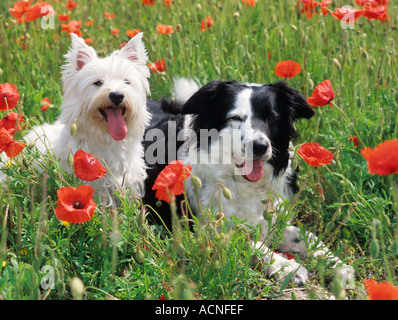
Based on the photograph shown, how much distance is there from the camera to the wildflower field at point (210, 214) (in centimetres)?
229

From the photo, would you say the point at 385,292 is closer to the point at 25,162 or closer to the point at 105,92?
the point at 25,162

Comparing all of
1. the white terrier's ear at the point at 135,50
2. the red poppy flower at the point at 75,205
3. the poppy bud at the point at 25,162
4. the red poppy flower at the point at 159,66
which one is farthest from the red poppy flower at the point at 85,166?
the red poppy flower at the point at 159,66

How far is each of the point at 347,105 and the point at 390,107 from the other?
43cm

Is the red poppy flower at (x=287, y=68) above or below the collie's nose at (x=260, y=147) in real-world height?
above

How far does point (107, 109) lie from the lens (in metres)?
3.11

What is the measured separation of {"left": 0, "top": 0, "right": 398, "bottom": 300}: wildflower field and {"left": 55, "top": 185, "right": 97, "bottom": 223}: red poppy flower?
0.01 meters

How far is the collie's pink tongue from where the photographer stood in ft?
10.3

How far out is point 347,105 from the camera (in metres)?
3.93

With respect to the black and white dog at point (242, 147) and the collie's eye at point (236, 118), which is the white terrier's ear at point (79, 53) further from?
the collie's eye at point (236, 118)

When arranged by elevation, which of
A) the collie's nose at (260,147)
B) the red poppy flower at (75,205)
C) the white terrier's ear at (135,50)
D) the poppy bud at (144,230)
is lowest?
the poppy bud at (144,230)

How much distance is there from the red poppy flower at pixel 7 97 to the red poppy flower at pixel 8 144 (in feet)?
0.75

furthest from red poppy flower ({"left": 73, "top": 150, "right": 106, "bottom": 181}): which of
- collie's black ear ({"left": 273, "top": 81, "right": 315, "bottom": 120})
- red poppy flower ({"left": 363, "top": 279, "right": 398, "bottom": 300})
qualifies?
collie's black ear ({"left": 273, "top": 81, "right": 315, "bottom": 120})

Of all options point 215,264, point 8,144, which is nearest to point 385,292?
point 215,264

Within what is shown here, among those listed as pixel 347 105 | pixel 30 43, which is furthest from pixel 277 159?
pixel 30 43
